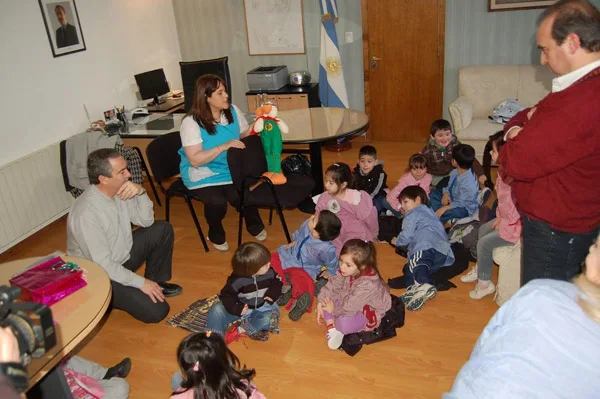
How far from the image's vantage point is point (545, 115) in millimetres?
1817

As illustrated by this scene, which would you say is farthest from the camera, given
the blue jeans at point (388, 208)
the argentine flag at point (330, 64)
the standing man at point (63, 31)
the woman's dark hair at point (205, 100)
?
the argentine flag at point (330, 64)

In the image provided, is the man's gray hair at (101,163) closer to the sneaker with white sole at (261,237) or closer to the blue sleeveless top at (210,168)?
the blue sleeveless top at (210,168)

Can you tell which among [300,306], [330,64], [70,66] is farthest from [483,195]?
[70,66]

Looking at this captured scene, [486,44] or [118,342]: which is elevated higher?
[486,44]

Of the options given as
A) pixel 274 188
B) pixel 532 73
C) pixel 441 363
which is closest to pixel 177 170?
pixel 274 188

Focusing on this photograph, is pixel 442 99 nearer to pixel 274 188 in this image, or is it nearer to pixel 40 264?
pixel 274 188

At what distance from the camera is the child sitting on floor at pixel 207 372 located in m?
1.95

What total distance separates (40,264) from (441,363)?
6.89 feet

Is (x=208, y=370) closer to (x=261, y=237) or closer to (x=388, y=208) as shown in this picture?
(x=261, y=237)

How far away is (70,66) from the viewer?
4816 mm

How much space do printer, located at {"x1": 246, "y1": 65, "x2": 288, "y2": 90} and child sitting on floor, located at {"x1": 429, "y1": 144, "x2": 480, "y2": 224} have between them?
2.83 metres

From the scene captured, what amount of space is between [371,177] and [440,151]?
2.08 ft

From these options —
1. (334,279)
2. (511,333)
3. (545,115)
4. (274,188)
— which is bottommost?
(334,279)

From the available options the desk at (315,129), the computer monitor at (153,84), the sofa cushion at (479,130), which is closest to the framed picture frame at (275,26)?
the computer monitor at (153,84)
